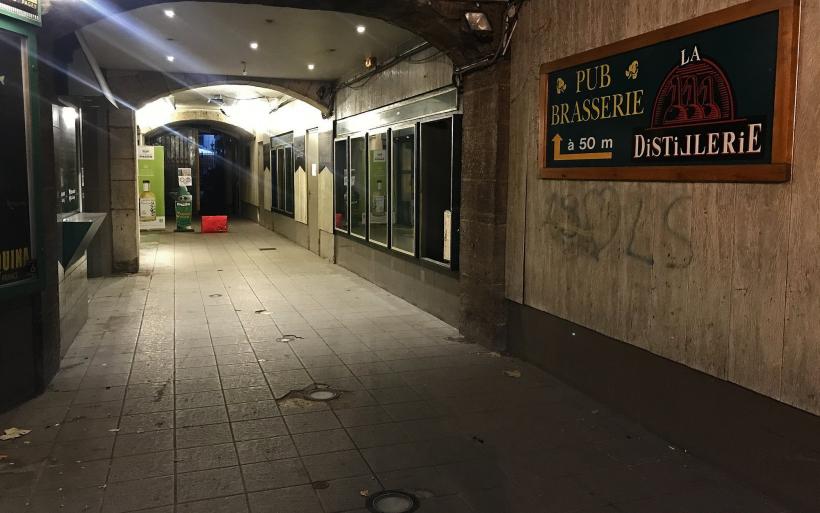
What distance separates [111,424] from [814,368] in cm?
443

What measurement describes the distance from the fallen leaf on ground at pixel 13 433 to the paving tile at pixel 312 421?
1.75 metres

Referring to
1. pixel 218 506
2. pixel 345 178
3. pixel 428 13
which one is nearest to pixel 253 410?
pixel 218 506

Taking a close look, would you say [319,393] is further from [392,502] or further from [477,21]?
[477,21]

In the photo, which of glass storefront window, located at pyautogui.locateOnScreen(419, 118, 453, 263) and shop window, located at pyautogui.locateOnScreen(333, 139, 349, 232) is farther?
shop window, located at pyautogui.locateOnScreen(333, 139, 349, 232)

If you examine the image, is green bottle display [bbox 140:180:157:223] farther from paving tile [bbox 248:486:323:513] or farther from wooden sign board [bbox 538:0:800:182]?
paving tile [bbox 248:486:323:513]

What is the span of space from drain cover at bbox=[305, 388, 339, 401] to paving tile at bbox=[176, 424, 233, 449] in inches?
31.1

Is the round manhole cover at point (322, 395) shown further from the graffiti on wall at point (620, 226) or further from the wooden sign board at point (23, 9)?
the wooden sign board at point (23, 9)

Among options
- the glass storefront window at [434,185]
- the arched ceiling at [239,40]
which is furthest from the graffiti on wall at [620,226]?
the arched ceiling at [239,40]

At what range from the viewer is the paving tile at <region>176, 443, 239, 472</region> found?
160 inches

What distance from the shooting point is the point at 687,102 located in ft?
13.6

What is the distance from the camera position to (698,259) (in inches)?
162

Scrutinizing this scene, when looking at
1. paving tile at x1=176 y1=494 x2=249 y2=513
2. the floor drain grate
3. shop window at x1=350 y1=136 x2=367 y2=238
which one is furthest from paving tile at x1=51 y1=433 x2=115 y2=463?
shop window at x1=350 y1=136 x2=367 y2=238

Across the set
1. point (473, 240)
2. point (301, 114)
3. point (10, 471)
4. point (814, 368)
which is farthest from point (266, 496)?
point (301, 114)

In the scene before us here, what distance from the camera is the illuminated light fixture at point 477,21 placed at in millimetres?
6227
